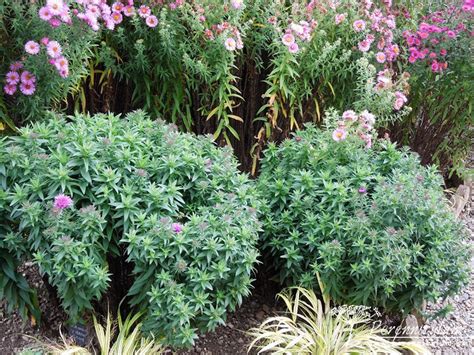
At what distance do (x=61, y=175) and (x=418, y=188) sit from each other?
1.64 metres

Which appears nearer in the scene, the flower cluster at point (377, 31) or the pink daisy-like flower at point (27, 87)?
the pink daisy-like flower at point (27, 87)

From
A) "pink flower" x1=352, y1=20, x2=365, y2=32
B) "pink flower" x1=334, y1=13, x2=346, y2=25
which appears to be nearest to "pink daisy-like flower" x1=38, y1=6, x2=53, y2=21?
"pink flower" x1=334, y1=13, x2=346, y2=25

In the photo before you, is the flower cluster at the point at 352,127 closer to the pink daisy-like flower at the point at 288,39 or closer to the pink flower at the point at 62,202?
the pink daisy-like flower at the point at 288,39

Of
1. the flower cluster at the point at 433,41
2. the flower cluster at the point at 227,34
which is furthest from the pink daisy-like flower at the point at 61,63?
the flower cluster at the point at 433,41

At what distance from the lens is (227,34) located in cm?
324

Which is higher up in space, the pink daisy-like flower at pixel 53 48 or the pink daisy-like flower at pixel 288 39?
the pink daisy-like flower at pixel 288 39

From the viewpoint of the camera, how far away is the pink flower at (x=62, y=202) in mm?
2146

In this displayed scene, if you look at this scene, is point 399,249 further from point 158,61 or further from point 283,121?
point 158,61

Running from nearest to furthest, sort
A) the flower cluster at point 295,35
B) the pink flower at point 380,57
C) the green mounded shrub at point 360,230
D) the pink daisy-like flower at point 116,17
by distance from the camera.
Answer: the green mounded shrub at point 360,230 → the pink daisy-like flower at point 116,17 → the flower cluster at point 295,35 → the pink flower at point 380,57

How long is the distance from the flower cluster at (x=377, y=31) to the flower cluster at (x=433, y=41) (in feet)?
0.48

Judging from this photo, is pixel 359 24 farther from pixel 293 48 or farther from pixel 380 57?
pixel 293 48

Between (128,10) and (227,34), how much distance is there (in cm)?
58

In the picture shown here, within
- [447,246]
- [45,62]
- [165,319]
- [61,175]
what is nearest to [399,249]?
[447,246]

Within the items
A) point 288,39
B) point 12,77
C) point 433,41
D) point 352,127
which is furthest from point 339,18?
point 12,77
